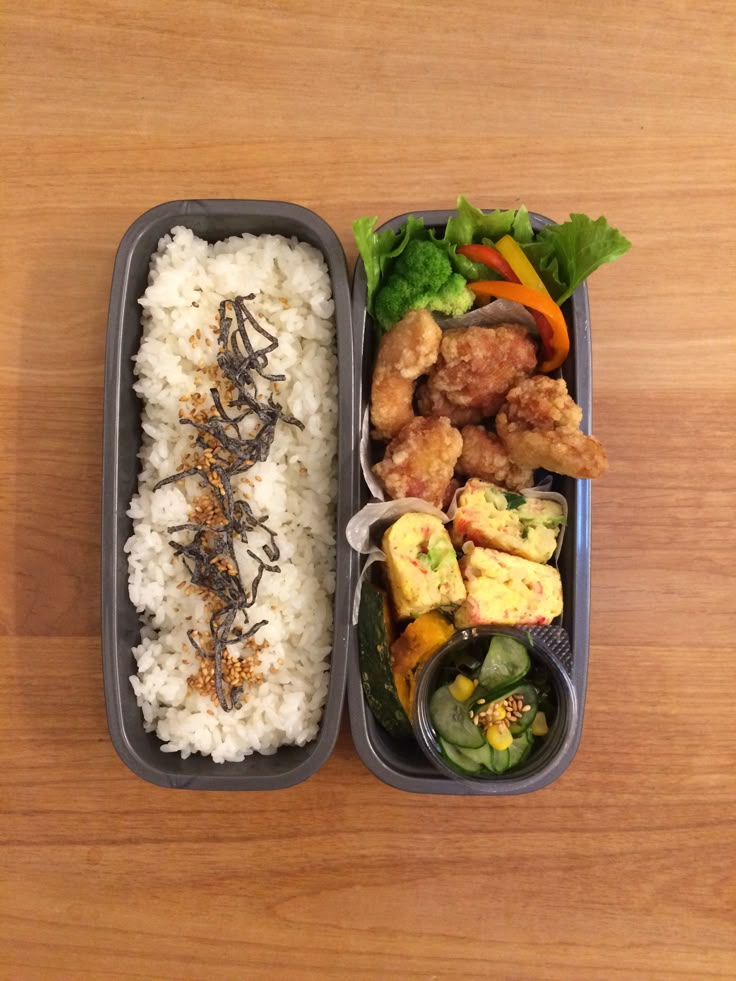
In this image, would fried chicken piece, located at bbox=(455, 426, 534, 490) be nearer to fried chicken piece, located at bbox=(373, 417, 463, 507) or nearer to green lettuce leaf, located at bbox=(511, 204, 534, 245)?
fried chicken piece, located at bbox=(373, 417, 463, 507)

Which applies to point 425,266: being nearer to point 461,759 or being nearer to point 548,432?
point 548,432

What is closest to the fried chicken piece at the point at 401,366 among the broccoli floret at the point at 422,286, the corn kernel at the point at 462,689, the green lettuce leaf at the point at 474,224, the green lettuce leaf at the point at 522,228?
the broccoli floret at the point at 422,286

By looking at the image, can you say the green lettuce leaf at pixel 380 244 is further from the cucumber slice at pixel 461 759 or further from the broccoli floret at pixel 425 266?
the cucumber slice at pixel 461 759

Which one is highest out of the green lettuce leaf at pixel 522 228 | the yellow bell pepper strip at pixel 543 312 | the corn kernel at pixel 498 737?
the green lettuce leaf at pixel 522 228

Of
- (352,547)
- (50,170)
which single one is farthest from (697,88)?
(50,170)

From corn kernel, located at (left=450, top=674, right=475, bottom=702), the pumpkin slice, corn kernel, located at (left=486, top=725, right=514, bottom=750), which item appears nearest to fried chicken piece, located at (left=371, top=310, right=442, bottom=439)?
the pumpkin slice

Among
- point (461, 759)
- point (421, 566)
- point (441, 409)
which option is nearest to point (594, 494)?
point (441, 409)
